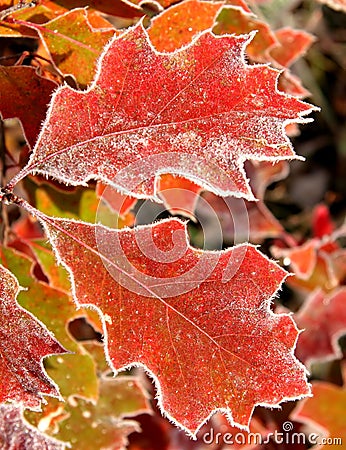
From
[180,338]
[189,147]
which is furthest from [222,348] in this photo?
[189,147]

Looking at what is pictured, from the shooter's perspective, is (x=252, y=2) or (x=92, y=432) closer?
(x=92, y=432)

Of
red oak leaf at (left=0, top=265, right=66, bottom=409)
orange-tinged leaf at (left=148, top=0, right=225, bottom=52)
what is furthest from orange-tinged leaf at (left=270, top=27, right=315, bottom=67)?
red oak leaf at (left=0, top=265, right=66, bottom=409)

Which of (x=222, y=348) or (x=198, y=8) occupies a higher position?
(x=198, y=8)

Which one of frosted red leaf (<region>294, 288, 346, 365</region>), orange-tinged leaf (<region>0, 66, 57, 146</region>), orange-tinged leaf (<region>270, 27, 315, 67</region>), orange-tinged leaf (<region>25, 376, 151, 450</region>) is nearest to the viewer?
A: orange-tinged leaf (<region>0, 66, 57, 146</region>)

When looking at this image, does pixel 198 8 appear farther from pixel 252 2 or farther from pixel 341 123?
pixel 341 123

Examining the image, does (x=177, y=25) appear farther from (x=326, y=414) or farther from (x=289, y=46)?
(x=326, y=414)

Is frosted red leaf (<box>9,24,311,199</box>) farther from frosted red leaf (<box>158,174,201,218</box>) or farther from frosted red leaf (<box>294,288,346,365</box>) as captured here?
frosted red leaf (<box>294,288,346,365</box>)
